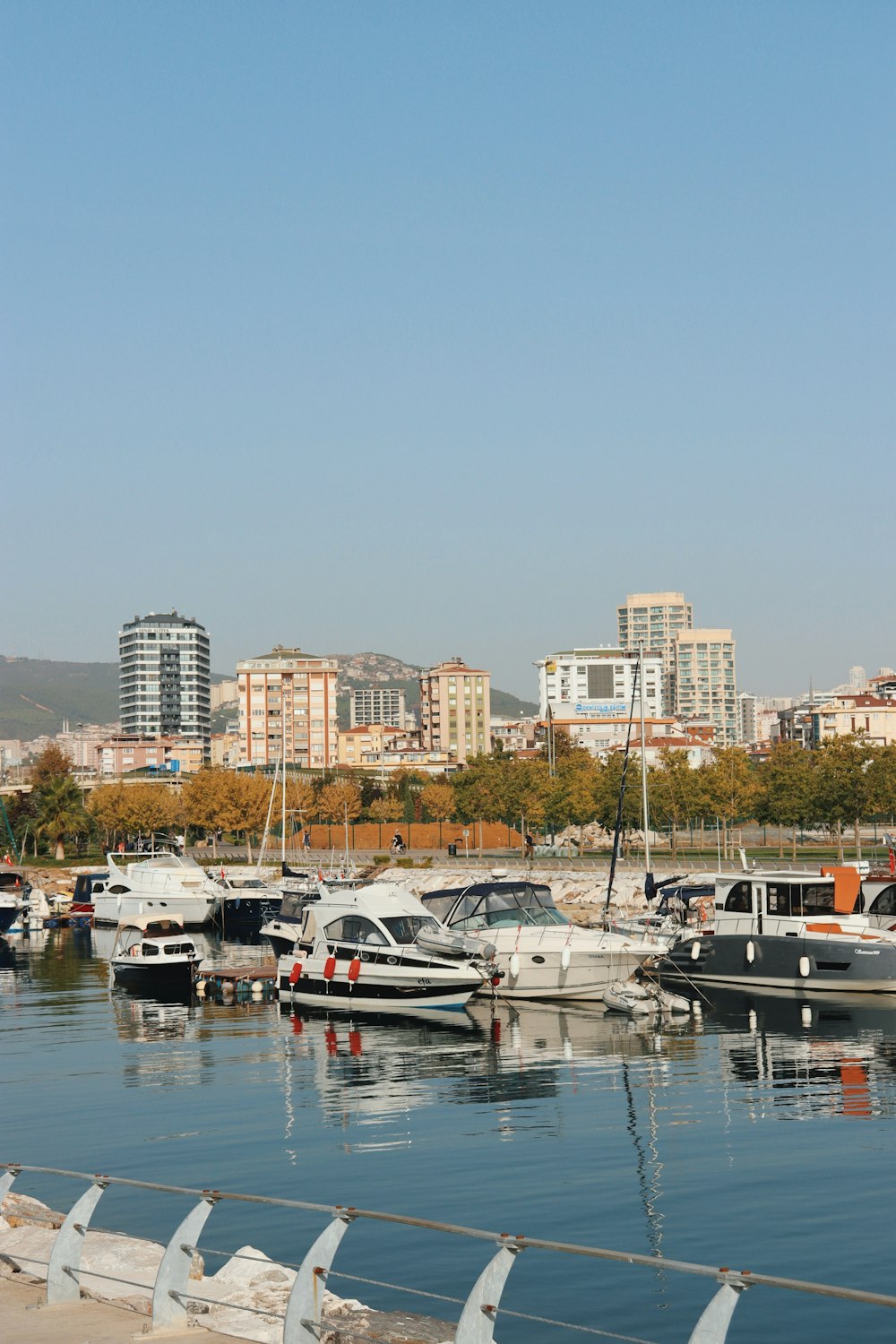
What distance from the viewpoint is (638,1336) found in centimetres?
1327

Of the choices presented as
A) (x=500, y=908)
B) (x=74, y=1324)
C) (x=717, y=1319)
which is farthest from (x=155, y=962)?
(x=717, y=1319)

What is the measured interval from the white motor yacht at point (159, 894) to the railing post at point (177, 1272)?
56.1m

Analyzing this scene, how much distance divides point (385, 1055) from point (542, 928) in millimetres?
9451

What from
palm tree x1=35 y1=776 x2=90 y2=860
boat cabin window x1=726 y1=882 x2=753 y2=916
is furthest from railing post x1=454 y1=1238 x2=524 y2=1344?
palm tree x1=35 y1=776 x2=90 y2=860

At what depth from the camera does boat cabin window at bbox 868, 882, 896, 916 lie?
4322cm

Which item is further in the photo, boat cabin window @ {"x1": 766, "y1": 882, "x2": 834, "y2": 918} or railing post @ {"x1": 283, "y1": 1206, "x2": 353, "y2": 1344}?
boat cabin window @ {"x1": 766, "y1": 882, "x2": 834, "y2": 918}

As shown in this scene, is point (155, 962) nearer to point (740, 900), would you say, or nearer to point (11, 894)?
point (740, 900)

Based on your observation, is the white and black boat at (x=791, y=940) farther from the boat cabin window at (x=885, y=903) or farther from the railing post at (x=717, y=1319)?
the railing post at (x=717, y=1319)

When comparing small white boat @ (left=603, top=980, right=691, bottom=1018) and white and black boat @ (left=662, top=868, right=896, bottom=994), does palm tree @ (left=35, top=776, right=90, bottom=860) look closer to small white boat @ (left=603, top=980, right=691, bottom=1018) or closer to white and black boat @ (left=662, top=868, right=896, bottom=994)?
white and black boat @ (left=662, top=868, right=896, bottom=994)

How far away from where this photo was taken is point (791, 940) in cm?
4022

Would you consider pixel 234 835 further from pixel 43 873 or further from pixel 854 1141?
pixel 854 1141

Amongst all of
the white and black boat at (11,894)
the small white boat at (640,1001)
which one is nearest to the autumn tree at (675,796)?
the white and black boat at (11,894)

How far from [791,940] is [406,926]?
11390 millimetres

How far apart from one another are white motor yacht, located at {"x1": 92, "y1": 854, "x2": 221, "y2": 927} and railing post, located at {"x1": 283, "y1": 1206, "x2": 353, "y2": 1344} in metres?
57.1
